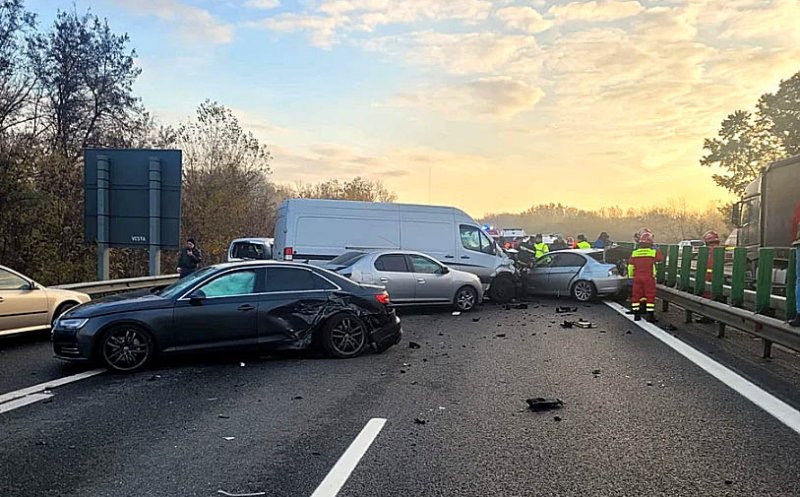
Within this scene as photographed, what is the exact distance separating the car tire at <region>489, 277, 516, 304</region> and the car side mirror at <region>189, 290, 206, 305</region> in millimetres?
10345

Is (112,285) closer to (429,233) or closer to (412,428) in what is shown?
(429,233)

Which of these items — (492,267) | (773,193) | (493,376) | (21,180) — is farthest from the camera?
(21,180)

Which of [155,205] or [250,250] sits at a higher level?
[155,205]

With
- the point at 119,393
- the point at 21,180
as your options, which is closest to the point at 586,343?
the point at 119,393

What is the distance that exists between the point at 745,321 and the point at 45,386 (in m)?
8.81

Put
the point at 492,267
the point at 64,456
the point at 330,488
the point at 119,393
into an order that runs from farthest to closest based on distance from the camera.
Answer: the point at 492,267
the point at 119,393
the point at 64,456
the point at 330,488

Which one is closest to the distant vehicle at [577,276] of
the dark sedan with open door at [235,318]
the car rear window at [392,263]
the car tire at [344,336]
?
the car rear window at [392,263]

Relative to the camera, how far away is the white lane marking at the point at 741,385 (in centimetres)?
605

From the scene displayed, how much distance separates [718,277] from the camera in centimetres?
1112

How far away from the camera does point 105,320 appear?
27.0ft

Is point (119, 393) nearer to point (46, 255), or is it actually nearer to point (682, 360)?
point (682, 360)

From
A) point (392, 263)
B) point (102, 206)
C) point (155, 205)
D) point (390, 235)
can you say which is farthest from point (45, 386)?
point (390, 235)

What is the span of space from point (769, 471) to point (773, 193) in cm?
1046

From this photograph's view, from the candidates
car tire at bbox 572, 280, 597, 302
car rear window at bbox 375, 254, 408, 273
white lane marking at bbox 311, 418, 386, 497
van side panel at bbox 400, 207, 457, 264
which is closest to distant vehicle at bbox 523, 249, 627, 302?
car tire at bbox 572, 280, 597, 302
